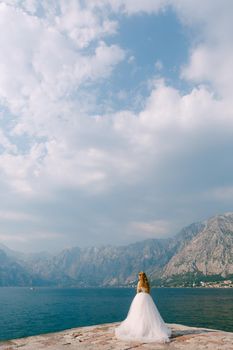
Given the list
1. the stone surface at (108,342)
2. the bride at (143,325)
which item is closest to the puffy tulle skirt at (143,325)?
the bride at (143,325)

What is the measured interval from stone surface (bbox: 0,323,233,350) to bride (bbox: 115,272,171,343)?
2.19 ft

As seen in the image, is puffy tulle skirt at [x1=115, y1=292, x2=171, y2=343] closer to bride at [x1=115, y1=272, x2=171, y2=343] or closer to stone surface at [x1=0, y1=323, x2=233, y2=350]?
bride at [x1=115, y1=272, x2=171, y2=343]

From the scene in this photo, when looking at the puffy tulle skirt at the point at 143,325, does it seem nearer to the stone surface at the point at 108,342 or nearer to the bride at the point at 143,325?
the bride at the point at 143,325

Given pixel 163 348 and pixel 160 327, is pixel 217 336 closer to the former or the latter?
pixel 160 327

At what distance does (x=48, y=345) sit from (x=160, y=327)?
7400 mm

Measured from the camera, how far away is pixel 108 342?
20375 millimetres

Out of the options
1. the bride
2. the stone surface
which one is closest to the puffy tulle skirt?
the bride

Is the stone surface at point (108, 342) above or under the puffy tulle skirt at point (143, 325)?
under

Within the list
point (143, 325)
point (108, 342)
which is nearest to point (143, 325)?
point (143, 325)

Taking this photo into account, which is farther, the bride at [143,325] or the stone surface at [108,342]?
the bride at [143,325]

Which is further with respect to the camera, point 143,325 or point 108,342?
point 143,325

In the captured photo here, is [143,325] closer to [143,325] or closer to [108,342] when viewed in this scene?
[143,325]

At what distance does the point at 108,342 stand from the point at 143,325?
Answer: 259 cm

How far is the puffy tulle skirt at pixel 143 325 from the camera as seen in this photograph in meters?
20.7
